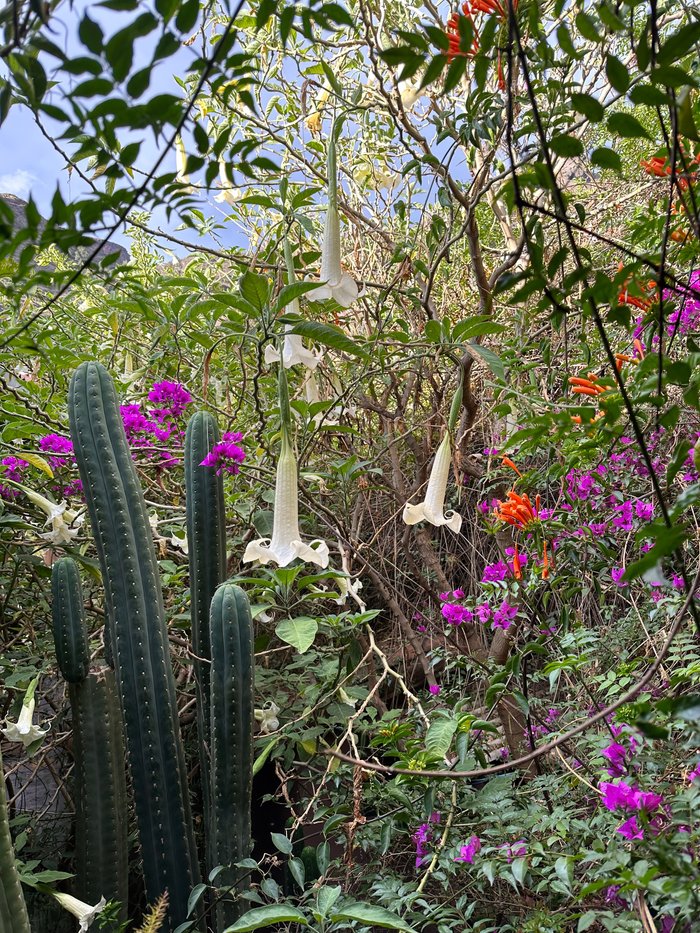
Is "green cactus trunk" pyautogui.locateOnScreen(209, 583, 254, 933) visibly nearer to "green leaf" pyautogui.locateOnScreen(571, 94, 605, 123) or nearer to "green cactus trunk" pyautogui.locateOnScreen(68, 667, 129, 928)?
"green cactus trunk" pyautogui.locateOnScreen(68, 667, 129, 928)

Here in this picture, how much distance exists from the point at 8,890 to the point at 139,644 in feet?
1.45

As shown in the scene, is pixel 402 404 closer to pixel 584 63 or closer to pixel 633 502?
pixel 633 502

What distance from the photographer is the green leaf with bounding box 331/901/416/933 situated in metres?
0.90

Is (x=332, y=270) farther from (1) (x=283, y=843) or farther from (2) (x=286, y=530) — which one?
(1) (x=283, y=843)

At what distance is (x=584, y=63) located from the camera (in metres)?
2.19

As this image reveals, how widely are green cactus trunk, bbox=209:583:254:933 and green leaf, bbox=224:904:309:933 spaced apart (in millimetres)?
406

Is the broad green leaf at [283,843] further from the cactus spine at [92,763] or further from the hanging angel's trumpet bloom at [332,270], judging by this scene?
the hanging angel's trumpet bloom at [332,270]

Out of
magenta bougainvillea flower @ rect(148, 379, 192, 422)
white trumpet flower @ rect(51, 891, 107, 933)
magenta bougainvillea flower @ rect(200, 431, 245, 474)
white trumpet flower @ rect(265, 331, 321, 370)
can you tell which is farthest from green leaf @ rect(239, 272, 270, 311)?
white trumpet flower @ rect(51, 891, 107, 933)

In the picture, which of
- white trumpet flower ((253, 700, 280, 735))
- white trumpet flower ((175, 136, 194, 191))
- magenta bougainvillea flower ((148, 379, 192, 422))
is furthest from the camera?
magenta bougainvillea flower ((148, 379, 192, 422))

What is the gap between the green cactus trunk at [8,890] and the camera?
107 centimetres

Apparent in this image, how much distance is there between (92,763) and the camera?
1.47 metres

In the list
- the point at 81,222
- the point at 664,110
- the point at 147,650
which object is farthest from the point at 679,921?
the point at 664,110

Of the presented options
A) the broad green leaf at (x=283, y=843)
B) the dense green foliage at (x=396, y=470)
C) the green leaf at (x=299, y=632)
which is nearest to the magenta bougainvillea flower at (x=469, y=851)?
the dense green foliage at (x=396, y=470)

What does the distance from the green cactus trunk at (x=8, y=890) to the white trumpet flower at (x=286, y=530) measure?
1.69 feet
